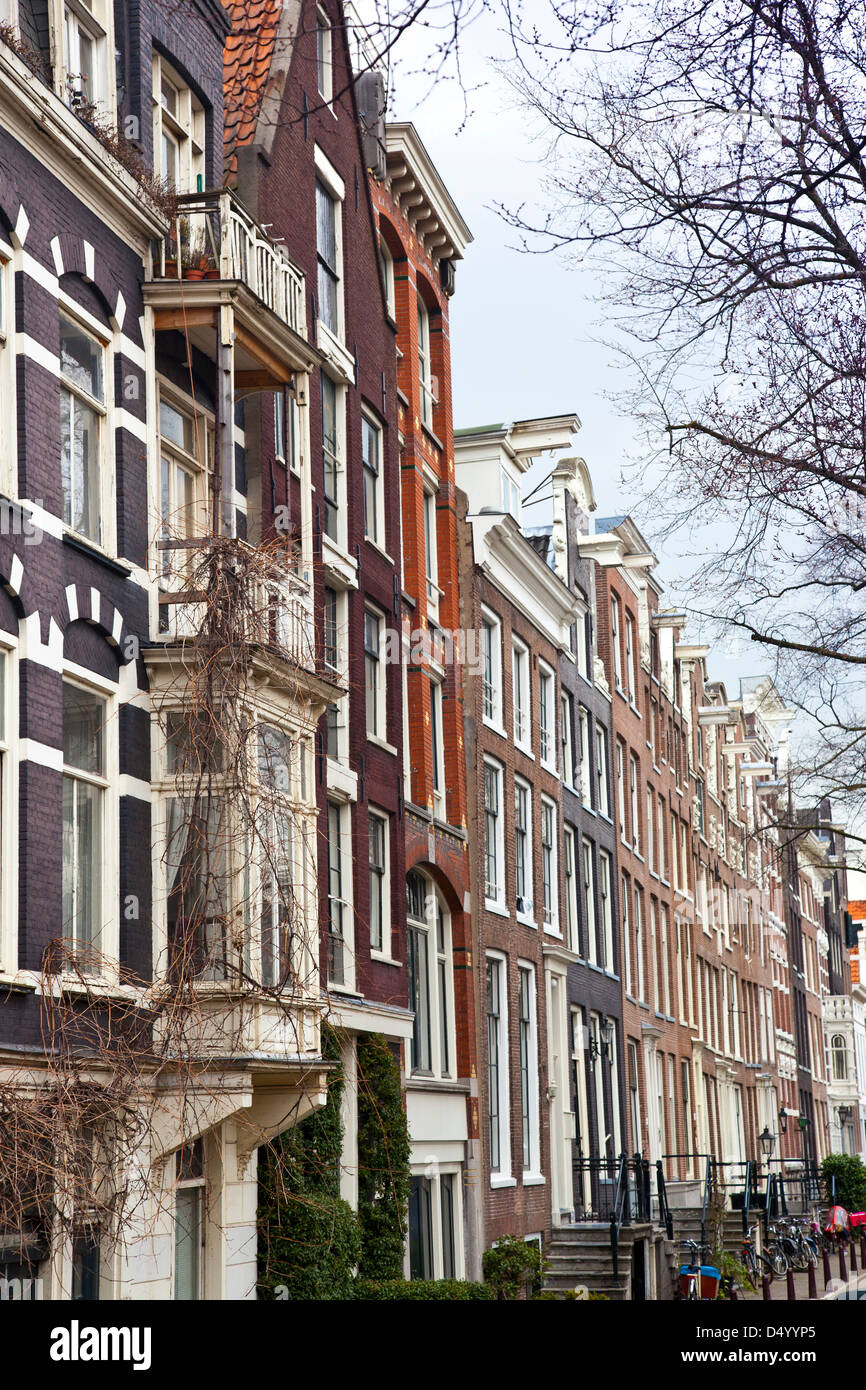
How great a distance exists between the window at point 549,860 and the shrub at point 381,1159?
36.5 ft

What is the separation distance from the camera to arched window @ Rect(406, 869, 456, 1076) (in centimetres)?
2489

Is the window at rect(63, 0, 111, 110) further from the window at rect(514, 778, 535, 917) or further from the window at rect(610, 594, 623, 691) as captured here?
the window at rect(610, 594, 623, 691)

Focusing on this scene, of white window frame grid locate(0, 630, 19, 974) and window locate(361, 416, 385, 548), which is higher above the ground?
window locate(361, 416, 385, 548)

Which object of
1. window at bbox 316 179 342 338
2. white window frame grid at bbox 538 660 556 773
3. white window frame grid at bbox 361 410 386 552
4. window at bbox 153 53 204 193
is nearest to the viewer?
window at bbox 153 53 204 193

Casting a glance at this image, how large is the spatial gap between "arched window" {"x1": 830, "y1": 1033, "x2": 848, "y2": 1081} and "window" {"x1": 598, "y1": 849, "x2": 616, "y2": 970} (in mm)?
54286

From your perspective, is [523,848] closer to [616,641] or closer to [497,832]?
[497,832]

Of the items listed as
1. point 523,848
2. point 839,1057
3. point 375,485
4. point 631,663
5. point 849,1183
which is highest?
point 631,663

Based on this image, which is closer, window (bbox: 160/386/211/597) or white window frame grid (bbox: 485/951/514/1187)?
window (bbox: 160/386/211/597)

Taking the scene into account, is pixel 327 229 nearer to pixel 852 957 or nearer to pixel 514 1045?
pixel 514 1045

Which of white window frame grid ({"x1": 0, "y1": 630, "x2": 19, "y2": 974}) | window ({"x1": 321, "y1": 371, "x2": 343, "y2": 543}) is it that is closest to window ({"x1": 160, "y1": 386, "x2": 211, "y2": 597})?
white window frame grid ({"x1": 0, "y1": 630, "x2": 19, "y2": 974})

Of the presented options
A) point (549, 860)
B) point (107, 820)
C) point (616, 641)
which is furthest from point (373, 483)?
point (616, 641)

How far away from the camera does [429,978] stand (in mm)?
25500

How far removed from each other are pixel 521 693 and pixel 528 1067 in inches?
267
